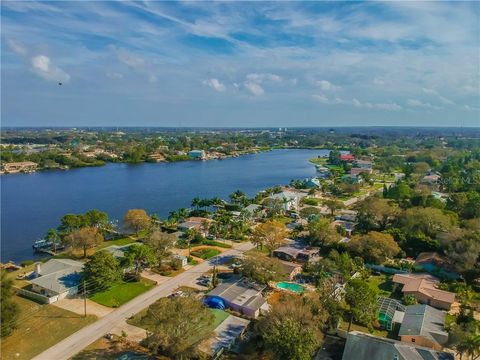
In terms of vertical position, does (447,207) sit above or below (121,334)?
above

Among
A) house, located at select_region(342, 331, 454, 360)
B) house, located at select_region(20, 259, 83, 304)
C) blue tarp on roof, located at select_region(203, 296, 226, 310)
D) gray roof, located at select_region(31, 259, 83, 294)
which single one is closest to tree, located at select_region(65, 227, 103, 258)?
gray roof, located at select_region(31, 259, 83, 294)

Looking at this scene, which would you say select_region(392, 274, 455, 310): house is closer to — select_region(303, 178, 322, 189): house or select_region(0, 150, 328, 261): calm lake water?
select_region(0, 150, 328, 261): calm lake water

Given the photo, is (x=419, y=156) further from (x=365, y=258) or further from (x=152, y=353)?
(x=152, y=353)

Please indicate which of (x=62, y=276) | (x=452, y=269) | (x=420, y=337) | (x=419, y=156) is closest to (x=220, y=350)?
(x=420, y=337)

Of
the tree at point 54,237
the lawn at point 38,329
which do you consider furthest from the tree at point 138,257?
the tree at point 54,237

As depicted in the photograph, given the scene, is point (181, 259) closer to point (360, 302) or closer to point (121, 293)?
point (121, 293)

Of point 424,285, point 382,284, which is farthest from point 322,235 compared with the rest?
point 424,285
